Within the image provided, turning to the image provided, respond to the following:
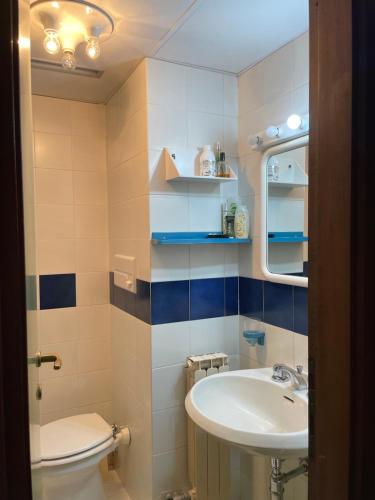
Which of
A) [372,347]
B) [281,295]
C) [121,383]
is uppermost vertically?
[372,347]

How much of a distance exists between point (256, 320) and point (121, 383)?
3.17ft

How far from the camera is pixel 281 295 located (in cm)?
165

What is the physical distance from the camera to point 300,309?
154 centimetres

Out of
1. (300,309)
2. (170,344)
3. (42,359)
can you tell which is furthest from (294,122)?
(42,359)

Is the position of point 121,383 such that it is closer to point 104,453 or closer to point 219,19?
point 104,453

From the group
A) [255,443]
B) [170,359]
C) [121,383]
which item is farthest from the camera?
[121,383]

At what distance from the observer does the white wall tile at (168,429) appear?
178 centimetres

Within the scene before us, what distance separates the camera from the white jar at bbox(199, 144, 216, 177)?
1729 mm

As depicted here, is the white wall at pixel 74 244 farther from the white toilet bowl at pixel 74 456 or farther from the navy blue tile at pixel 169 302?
the navy blue tile at pixel 169 302

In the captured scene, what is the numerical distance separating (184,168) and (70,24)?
2.39 feet

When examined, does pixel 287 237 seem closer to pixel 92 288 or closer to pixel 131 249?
pixel 131 249

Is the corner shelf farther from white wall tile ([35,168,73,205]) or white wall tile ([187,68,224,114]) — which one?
white wall tile ([35,168,73,205])

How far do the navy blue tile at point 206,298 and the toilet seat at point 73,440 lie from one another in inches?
32.1

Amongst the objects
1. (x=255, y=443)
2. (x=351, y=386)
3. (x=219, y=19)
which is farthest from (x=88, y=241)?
(x=351, y=386)
